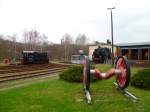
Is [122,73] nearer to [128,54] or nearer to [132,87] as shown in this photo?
[132,87]

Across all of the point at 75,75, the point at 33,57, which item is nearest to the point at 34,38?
the point at 33,57

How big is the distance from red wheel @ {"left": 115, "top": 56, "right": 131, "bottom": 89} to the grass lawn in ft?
1.41

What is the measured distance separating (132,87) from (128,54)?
27.3 m

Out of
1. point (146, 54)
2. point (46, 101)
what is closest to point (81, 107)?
point (46, 101)

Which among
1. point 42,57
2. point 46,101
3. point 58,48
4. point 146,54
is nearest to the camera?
point 46,101

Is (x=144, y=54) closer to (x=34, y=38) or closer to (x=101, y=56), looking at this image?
(x=101, y=56)

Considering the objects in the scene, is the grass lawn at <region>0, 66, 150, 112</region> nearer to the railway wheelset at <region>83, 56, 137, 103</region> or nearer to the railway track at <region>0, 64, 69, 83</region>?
the railway wheelset at <region>83, 56, 137, 103</region>

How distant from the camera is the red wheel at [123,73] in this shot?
929 centimetres

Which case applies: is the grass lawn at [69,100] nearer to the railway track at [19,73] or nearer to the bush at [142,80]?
the bush at [142,80]

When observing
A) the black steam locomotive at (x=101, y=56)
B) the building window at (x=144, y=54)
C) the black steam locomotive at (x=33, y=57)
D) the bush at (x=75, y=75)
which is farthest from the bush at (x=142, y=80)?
the black steam locomotive at (x=33, y=57)

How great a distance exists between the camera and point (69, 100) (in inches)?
355

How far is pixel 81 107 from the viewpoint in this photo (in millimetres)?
8109

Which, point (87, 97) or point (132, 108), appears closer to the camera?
point (132, 108)

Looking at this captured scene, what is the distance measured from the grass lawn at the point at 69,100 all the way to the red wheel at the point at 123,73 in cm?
43
